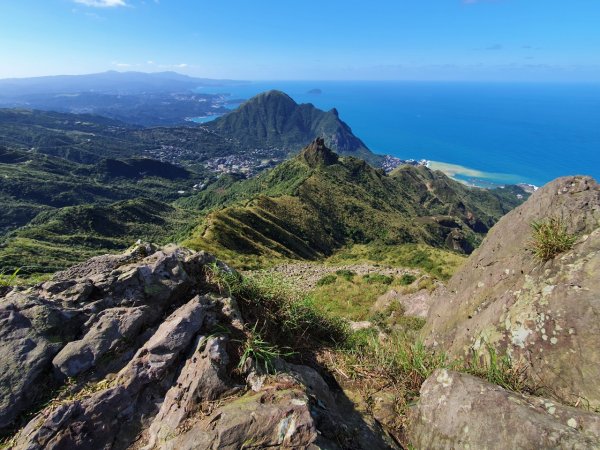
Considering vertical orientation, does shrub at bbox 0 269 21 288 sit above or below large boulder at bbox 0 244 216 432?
above

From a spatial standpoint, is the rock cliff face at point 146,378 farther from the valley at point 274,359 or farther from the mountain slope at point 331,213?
the mountain slope at point 331,213

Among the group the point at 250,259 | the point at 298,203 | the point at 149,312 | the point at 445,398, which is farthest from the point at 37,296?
the point at 298,203

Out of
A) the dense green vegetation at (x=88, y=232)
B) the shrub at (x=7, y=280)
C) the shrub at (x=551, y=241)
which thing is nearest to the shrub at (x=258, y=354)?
the shrub at (x=7, y=280)

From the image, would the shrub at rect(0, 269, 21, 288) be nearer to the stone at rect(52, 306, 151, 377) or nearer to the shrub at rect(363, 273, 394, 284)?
the stone at rect(52, 306, 151, 377)

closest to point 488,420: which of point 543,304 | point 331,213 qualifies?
point 543,304

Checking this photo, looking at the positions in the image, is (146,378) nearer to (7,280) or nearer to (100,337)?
(100,337)

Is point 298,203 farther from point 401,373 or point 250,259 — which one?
point 401,373

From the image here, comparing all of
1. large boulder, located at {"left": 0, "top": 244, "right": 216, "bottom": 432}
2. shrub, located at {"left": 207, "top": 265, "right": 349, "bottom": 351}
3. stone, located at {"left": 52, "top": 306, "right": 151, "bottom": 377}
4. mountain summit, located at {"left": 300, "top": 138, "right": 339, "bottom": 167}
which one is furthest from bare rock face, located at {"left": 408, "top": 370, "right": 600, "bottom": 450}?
mountain summit, located at {"left": 300, "top": 138, "right": 339, "bottom": 167}
